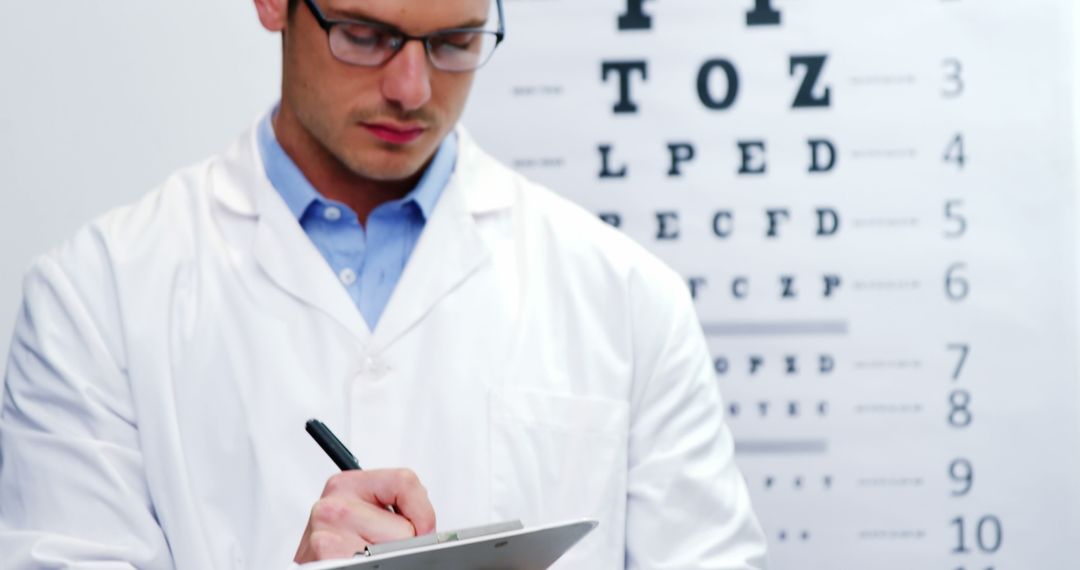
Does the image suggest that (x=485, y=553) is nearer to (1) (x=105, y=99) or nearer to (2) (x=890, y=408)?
(2) (x=890, y=408)

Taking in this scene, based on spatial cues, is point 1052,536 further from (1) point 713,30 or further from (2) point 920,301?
(1) point 713,30

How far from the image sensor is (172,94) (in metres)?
1.91

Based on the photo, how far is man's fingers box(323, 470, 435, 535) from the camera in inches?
44.9

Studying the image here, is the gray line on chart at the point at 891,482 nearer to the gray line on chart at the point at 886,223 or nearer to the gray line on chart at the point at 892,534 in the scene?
the gray line on chart at the point at 892,534

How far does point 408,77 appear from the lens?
146 centimetres

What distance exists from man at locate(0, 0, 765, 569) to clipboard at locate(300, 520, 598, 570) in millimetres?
310

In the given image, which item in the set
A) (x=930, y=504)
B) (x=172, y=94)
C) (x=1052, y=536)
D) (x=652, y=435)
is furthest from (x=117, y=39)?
(x=1052, y=536)

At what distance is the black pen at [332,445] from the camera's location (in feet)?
3.84

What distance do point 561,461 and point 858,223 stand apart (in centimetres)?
63

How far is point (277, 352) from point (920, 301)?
2.84ft

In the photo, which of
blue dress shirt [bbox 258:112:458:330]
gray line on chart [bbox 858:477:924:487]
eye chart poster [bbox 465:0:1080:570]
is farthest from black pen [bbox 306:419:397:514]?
gray line on chart [bbox 858:477:924:487]

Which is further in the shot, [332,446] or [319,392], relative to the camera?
[319,392]

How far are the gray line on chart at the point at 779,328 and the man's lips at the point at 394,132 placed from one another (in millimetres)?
591

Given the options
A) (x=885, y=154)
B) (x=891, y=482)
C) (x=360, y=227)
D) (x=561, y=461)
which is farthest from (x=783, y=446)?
(x=360, y=227)
